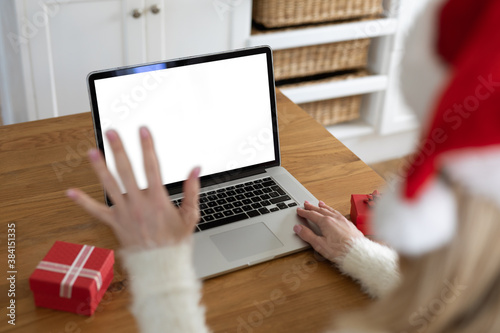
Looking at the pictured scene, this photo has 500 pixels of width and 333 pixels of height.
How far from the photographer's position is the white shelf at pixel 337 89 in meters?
2.36

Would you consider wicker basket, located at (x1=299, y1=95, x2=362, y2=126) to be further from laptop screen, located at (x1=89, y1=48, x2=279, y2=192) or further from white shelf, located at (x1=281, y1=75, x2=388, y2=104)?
laptop screen, located at (x1=89, y1=48, x2=279, y2=192)

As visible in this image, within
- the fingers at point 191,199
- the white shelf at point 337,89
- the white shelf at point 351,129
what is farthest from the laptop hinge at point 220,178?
the white shelf at point 351,129

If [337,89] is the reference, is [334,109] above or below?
below

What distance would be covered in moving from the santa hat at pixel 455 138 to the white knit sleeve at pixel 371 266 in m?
0.41

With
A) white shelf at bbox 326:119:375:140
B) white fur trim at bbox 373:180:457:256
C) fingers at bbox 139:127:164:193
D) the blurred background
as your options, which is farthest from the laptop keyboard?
white shelf at bbox 326:119:375:140

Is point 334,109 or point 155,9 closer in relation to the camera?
point 155,9

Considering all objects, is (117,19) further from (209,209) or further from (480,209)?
(480,209)

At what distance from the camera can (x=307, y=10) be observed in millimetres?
2256

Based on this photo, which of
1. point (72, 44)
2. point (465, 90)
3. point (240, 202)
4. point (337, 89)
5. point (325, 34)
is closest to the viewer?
point (465, 90)

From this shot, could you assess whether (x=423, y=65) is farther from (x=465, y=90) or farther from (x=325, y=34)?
(x=325, y=34)

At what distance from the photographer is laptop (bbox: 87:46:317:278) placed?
3.40ft

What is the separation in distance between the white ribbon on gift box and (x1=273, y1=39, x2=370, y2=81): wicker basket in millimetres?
1567

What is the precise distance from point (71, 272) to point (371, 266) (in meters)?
0.47

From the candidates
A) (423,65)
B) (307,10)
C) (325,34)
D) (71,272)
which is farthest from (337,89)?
(423,65)
